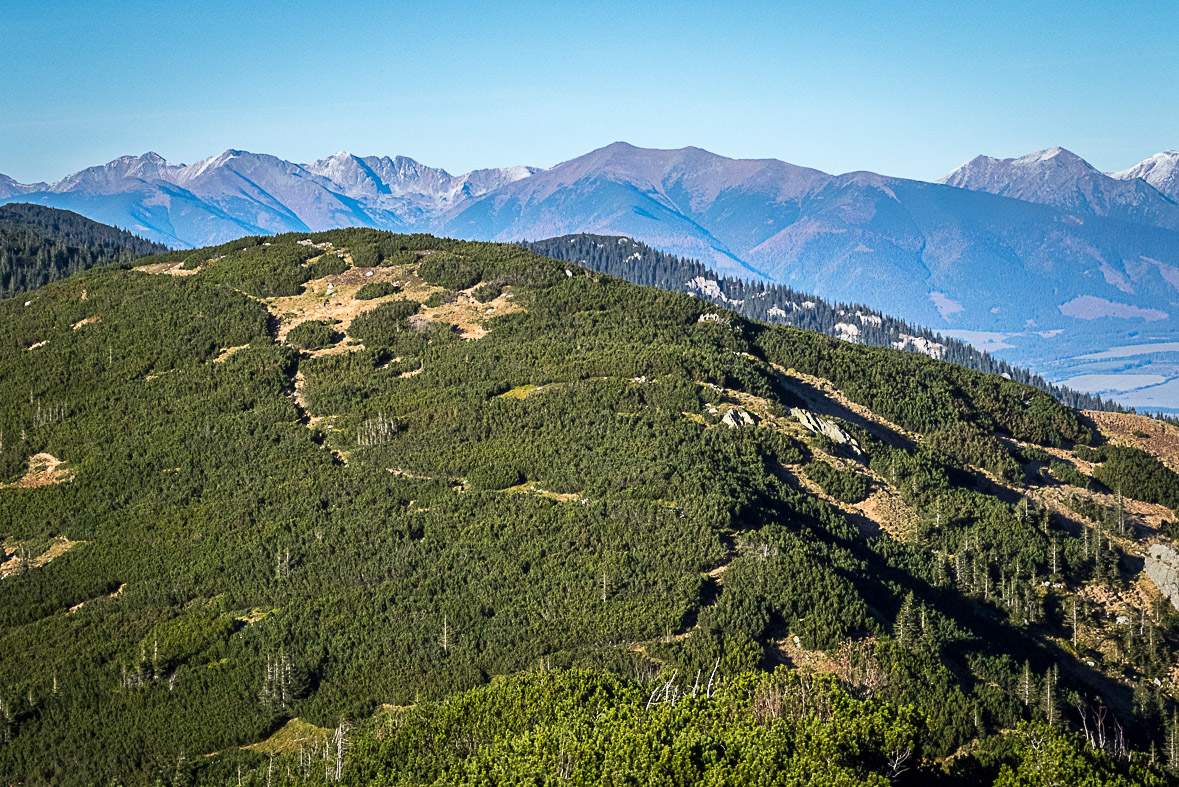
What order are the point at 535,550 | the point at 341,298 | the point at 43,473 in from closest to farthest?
1. the point at 535,550
2. the point at 43,473
3. the point at 341,298

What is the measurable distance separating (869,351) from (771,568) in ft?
177

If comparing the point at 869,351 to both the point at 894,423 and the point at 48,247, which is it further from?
the point at 48,247

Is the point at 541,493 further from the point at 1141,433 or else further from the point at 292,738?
the point at 1141,433

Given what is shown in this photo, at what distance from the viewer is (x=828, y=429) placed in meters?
67.2

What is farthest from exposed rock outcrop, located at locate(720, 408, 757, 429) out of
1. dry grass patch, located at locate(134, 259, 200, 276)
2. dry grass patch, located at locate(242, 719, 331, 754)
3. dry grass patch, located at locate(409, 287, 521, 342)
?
dry grass patch, located at locate(134, 259, 200, 276)

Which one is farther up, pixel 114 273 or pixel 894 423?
pixel 114 273

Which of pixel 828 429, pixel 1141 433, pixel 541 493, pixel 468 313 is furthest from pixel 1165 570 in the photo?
pixel 468 313

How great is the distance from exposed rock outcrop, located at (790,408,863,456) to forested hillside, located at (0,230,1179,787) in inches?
11.3

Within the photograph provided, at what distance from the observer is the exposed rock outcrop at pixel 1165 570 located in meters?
58.1

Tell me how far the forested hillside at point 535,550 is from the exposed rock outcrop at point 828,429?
11.3 inches

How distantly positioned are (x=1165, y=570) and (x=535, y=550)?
4026 centimetres

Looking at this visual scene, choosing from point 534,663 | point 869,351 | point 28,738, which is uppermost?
point 869,351

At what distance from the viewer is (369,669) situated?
134ft

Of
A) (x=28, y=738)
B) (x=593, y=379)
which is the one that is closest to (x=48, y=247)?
(x=593, y=379)
